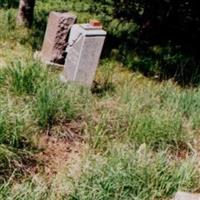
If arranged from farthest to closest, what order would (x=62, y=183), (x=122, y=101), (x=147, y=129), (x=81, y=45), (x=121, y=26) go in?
(x=121, y=26) < (x=81, y=45) < (x=122, y=101) < (x=147, y=129) < (x=62, y=183)

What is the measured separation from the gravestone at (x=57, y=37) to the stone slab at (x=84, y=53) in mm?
488

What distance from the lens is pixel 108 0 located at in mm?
12766

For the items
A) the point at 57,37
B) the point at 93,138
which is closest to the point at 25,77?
the point at 93,138

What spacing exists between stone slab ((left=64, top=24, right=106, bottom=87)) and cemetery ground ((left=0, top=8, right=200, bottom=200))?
0.90ft

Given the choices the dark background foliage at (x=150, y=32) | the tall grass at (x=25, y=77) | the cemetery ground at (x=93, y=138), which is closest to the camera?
the cemetery ground at (x=93, y=138)

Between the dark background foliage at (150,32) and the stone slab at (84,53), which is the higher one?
the stone slab at (84,53)

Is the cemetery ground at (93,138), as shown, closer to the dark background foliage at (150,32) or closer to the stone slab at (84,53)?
the stone slab at (84,53)

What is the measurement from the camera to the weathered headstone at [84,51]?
24.1ft

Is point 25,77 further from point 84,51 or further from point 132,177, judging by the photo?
point 132,177

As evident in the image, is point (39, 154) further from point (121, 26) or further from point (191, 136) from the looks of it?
point (121, 26)

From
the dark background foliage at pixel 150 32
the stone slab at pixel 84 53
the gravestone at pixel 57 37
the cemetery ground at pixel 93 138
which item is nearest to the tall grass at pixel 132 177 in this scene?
the cemetery ground at pixel 93 138

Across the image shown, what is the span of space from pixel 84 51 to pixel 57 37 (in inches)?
37.7

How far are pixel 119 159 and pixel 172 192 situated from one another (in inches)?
22.9

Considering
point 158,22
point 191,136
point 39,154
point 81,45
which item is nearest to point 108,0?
point 158,22
